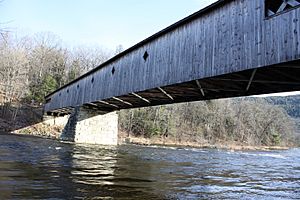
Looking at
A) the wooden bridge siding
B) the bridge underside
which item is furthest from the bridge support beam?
the bridge underside

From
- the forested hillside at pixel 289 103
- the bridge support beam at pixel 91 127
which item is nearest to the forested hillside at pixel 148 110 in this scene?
the bridge support beam at pixel 91 127

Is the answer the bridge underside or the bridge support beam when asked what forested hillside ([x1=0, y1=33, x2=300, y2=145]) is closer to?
the bridge support beam

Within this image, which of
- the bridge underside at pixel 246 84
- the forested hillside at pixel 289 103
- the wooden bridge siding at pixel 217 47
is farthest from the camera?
the forested hillside at pixel 289 103

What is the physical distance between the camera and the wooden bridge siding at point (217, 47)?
681 cm

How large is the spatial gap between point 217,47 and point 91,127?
1562cm

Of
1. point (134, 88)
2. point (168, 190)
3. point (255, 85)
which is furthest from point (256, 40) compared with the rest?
point (134, 88)

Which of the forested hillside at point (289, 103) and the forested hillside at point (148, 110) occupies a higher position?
the forested hillside at point (289, 103)

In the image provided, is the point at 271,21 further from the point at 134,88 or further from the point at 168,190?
the point at 134,88

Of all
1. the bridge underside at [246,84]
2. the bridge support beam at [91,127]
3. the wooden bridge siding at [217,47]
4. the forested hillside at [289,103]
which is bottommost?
the bridge support beam at [91,127]

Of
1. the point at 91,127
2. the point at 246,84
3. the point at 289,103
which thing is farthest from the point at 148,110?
the point at 289,103

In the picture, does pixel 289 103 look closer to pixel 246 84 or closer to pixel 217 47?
pixel 246 84

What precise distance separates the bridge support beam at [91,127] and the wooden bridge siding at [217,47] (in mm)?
8567

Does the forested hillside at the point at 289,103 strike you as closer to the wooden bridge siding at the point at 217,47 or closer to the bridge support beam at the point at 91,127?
the bridge support beam at the point at 91,127

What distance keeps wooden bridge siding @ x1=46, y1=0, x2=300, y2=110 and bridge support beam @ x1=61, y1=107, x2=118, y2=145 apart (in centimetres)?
857
